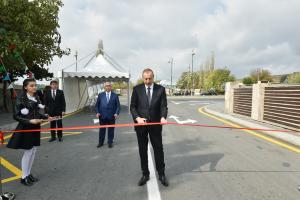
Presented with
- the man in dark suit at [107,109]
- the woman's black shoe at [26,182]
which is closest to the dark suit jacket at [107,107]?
the man in dark suit at [107,109]

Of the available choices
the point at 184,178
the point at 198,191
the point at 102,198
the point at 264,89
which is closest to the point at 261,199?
the point at 198,191

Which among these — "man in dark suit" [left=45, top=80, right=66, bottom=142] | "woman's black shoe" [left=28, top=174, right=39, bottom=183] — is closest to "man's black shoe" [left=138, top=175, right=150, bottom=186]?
"woman's black shoe" [left=28, top=174, right=39, bottom=183]

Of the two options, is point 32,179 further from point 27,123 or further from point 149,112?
point 149,112

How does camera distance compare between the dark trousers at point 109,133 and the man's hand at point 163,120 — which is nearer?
the man's hand at point 163,120

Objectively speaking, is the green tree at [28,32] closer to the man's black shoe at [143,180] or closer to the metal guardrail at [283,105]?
the man's black shoe at [143,180]

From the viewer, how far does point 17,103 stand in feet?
15.3

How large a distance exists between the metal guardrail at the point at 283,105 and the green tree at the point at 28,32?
8659mm

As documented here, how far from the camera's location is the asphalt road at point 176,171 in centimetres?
429

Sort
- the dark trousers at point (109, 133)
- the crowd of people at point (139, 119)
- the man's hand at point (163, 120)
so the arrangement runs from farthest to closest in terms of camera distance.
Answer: the dark trousers at point (109, 133) < the crowd of people at point (139, 119) < the man's hand at point (163, 120)

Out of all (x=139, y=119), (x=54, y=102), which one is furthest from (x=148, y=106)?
(x=54, y=102)

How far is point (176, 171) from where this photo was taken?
5.39 meters

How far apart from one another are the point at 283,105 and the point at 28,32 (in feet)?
34.3

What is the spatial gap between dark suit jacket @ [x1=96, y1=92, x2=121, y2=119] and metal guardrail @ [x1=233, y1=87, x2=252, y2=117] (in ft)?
25.6

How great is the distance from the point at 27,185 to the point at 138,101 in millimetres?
2239
